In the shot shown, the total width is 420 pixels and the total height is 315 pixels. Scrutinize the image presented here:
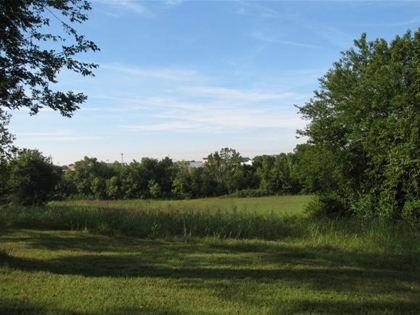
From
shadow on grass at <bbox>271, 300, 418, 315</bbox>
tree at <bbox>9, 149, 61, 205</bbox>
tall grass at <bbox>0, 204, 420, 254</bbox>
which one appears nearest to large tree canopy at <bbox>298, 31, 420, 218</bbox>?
tall grass at <bbox>0, 204, 420, 254</bbox>

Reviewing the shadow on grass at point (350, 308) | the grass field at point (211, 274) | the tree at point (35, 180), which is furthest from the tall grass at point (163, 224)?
the tree at point (35, 180)

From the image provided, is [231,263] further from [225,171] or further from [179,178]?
[225,171]

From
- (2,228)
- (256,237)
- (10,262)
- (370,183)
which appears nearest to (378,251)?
(256,237)

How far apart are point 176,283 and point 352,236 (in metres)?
7.01

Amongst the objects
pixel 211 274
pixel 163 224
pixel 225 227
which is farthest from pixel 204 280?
pixel 163 224

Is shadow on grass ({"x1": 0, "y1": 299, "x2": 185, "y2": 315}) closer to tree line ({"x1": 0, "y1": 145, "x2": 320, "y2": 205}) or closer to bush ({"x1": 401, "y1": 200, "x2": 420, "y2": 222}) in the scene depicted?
bush ({"x1": 401, "y1": 200, "x2": 420, "y2": 222})

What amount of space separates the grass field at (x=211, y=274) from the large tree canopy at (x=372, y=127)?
990 centimetres

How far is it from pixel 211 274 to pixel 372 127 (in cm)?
1742

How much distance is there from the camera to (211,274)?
7.13 meters

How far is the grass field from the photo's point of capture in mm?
5254

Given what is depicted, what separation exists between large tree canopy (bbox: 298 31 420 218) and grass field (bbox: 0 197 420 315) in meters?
9.90

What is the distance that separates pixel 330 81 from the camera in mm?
24297

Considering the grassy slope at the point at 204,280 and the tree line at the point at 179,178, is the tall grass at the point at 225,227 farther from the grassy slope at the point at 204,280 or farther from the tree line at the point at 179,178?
the tree line at the point at 179,178

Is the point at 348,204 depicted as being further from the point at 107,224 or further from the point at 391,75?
the point at 107,224
